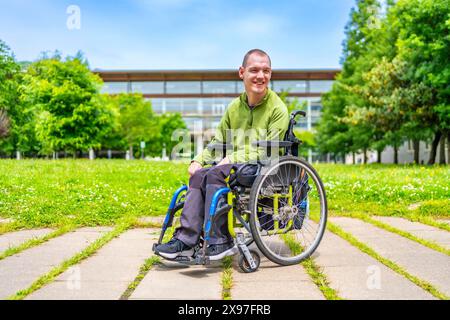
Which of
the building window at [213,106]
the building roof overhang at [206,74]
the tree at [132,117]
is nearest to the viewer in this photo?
the tree at [132,117]

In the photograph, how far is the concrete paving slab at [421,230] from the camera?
196 inches

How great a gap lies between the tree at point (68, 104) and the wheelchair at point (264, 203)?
30.6m

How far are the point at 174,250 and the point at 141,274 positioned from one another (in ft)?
0.91

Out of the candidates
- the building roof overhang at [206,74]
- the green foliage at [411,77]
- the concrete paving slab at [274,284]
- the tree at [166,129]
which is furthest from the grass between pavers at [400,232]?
the building roof overhang at [206,74]

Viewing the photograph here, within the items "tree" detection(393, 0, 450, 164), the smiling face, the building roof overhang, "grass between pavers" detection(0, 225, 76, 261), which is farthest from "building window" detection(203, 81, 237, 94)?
the smiling face

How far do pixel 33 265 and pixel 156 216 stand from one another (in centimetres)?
317

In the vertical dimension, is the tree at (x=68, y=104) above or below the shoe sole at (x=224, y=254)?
above

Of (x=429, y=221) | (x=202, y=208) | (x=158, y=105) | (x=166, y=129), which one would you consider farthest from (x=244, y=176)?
(x=158, y=105)

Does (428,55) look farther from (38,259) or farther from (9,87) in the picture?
(9,87)

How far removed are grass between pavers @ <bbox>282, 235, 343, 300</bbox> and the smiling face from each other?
4.42 ft

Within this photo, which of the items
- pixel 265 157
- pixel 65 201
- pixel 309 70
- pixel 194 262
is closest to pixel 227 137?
pixel 265 157

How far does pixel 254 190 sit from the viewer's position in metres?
3.71

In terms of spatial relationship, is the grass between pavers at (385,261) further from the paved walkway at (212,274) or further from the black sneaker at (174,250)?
the black sneaker at (174,250)
